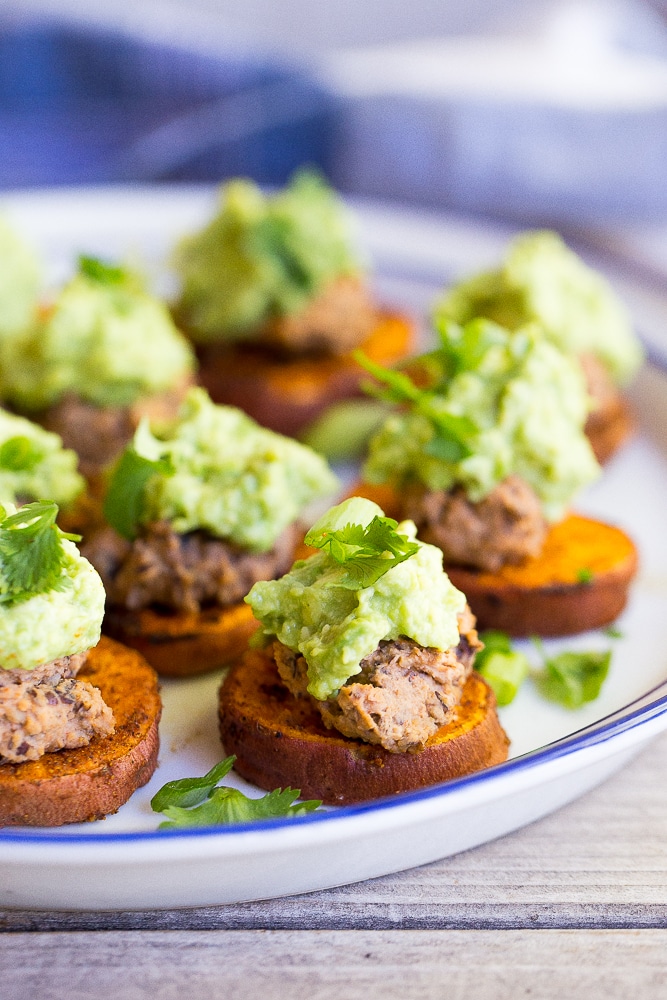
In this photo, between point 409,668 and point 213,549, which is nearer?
point 409,668

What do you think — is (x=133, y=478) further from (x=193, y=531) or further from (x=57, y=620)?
(x=57, y=620)

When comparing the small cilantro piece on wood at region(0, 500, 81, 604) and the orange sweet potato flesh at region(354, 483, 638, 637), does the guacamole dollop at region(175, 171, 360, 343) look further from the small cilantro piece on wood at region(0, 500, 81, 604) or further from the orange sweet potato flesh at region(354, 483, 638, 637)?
the small cilantro piece on wood at region(0, 500, 81, 604)

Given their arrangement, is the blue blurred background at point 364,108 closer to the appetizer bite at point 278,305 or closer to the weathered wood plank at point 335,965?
the appetizer bite at point 278,305

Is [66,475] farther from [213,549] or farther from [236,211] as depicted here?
[236,211]

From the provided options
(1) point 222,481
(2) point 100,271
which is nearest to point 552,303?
(2) point 100,271

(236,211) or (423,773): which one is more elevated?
(236,211)

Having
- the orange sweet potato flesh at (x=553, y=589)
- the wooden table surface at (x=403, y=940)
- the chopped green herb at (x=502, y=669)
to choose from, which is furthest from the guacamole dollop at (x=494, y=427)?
the wooden table surface at (x=403, y=940)

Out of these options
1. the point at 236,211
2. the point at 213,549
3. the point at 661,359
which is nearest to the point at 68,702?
the point at 213,549
